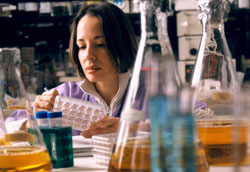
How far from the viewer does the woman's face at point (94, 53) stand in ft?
4.29

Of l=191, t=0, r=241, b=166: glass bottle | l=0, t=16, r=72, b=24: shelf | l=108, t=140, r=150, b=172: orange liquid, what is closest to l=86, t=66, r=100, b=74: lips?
l=191, t=0, r=241, b=166: glass bottle

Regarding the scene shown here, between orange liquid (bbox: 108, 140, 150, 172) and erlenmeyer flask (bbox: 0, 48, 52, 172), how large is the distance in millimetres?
142

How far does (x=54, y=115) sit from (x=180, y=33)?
7.00ft

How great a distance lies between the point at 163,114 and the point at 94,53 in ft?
3.43

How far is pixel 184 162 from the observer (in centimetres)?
29

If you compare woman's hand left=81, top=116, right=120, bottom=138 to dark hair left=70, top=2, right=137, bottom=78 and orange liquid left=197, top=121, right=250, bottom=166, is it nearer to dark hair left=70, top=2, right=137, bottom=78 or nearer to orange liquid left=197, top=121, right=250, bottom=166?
orange liquid left=197, top=121, right=250, bottom=166

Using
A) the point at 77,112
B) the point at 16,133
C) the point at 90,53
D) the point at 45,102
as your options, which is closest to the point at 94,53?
the point at 90,53

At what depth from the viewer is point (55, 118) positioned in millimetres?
625

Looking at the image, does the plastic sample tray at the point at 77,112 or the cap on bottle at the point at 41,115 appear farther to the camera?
the plastic sample tray at the point at 77,112

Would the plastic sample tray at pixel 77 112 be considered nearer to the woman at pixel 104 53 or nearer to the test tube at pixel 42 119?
the woman at pixel 104 53

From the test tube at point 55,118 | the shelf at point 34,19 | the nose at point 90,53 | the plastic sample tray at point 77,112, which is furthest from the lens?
the shelf at point 34,19

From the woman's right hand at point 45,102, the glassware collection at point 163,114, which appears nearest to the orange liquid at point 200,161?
the glassware collection at point 163,114

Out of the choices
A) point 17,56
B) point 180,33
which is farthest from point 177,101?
point 180,33

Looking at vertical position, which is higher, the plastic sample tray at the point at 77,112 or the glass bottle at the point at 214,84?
the glass bottle at the point at 214,84
